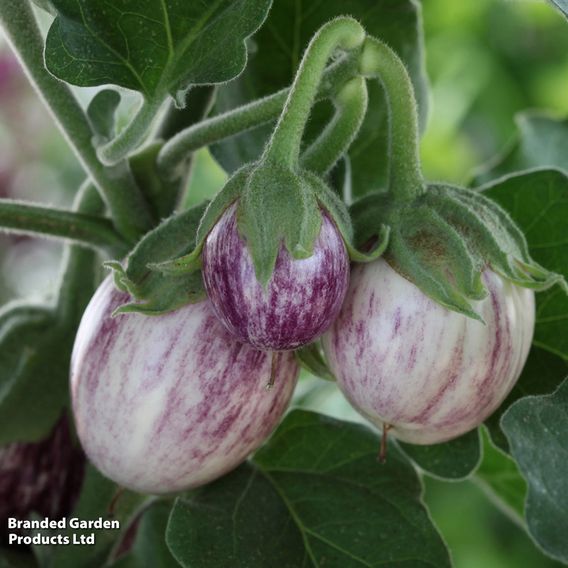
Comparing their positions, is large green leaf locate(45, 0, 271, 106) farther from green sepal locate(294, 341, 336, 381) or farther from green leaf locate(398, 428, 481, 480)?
green leaf locate(398, 428, 481, 480)

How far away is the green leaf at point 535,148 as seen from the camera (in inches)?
36.6

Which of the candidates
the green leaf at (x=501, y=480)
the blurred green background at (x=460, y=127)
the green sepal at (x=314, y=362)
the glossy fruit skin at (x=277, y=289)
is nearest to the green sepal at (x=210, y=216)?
the glossy fruit skin at (x=277, y=289)

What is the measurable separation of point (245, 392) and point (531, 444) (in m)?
0.16

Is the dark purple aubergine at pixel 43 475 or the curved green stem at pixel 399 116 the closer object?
the curved green stem at pixel 399 116

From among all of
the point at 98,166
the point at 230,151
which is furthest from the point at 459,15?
the point at 98,166

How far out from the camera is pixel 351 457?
76 cm

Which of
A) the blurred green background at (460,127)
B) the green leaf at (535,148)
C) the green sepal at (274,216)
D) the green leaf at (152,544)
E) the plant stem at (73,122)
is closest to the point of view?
the green sepal at (274,216)

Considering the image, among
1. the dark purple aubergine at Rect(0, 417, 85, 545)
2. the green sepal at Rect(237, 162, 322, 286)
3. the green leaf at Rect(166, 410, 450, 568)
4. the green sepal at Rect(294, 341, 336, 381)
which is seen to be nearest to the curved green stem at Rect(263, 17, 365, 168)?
the green sepal at Rect(237, 162, 322, 286)

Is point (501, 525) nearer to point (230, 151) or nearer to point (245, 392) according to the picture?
point (230, 151)

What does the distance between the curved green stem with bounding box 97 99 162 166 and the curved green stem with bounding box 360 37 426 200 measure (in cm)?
13

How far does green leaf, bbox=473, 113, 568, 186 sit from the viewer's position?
93 cm

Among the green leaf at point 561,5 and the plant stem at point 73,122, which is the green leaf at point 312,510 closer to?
the plant stem at point 73,122

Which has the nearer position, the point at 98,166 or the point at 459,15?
the point at 98,166

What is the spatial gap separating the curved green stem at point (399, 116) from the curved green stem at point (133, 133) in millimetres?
128
